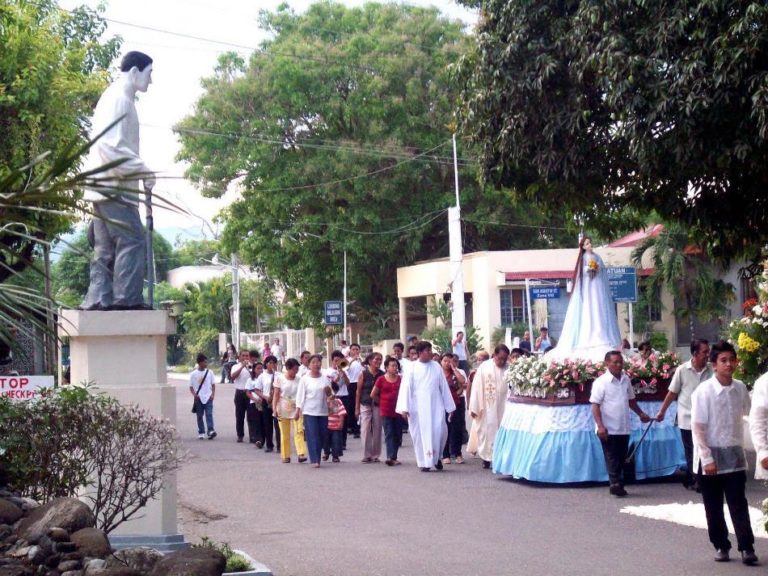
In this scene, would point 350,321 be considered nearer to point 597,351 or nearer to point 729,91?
point 597,351

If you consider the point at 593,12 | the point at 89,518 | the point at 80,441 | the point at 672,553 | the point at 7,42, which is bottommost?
the point at 672,553

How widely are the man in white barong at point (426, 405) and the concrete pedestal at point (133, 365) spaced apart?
7.64m

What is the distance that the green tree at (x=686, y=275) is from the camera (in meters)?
37.4

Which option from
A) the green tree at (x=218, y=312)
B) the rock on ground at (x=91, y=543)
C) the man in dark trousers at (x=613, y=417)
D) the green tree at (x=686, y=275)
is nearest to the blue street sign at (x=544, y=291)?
the green tree at (x=686, y=275)

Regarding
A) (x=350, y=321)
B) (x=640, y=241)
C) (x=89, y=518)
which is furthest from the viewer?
(x=350, y=321)

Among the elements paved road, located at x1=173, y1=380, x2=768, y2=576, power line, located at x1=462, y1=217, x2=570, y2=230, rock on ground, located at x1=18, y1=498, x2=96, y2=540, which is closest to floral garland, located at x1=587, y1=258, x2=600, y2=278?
paved road, located at x1=173, y1=380, x2=768, y2=576

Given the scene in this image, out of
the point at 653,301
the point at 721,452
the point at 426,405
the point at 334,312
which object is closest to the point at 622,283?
the point at 426,405

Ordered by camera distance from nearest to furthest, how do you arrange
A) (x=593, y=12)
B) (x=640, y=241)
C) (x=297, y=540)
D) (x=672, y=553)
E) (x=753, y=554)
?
(x=753, y=554)
(x=672, y=553)
(x=297, y=540)
(x=593, y=12)
(x=640, y=241)

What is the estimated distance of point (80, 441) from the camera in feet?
27.0

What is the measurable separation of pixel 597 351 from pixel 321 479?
14.2 feet

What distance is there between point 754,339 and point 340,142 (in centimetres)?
3117

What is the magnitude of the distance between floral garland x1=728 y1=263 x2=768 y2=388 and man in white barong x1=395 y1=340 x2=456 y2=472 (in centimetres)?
451

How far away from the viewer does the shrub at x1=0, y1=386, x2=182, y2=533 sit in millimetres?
8172

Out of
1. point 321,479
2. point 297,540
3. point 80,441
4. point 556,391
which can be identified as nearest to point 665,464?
point 556,391
